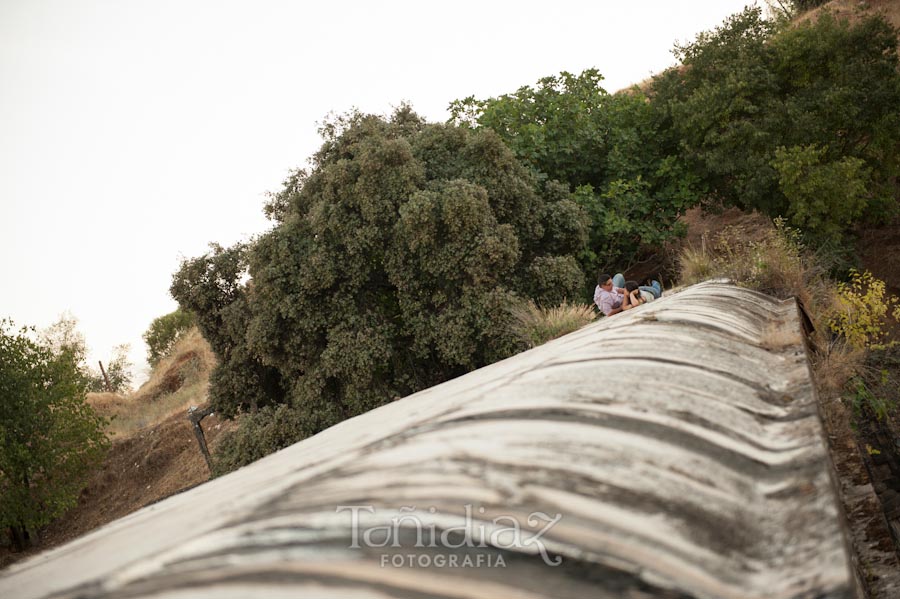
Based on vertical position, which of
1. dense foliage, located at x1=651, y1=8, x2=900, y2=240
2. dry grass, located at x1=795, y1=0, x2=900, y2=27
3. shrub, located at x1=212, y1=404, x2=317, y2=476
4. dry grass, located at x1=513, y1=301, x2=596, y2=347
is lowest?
shrub, located at x1=212, y1=404, x2=317, y2=476

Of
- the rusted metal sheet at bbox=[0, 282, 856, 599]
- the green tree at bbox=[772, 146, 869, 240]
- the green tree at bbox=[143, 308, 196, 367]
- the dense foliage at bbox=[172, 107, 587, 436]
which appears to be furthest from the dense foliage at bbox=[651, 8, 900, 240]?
the green tree at bbox=[143, 308, 196, 367]

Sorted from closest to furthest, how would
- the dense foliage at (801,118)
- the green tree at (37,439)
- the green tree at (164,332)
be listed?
the dense foliage at (801,118)
the green tree at (37,439)
the green tree at (164,332)

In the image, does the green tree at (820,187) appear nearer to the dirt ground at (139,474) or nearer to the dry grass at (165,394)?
the dirt ground at (139,474)

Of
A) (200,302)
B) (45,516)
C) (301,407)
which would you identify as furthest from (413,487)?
(45,516)

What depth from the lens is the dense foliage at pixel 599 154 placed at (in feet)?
50.1

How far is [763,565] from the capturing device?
4.22 ft

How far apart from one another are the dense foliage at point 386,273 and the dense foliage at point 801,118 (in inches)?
198

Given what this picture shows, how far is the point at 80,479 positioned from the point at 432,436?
20.9 meters

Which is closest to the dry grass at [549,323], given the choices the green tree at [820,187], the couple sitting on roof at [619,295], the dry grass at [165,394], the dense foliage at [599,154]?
the couple sitting on roof at [619,295]

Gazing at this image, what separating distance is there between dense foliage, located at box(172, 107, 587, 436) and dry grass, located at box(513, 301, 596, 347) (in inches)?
27.9

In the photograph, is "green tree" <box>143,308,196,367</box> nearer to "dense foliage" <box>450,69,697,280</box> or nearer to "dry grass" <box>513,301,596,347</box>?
"dense foliage" <box>450,69,697,280</box>

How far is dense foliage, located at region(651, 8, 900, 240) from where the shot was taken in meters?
13.6

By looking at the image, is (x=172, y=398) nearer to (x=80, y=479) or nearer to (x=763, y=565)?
(x=80, y=479)

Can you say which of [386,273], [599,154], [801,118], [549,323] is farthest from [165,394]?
[801,118]
